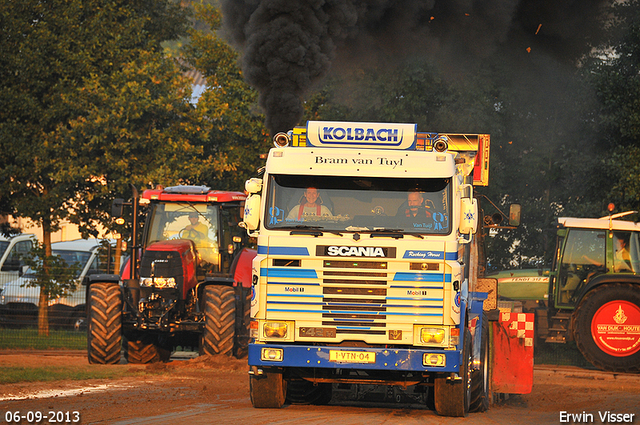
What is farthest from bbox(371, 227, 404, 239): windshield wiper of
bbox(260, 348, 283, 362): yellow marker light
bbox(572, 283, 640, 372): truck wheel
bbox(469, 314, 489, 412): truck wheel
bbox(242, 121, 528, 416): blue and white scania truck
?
bbox(572, 283, 640, 372): truck wheel

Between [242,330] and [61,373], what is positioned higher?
[242,330]

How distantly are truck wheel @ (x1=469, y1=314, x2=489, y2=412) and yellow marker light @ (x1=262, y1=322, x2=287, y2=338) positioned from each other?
2780 mm

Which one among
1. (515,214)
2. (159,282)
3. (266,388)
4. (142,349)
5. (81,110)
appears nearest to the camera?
(266,388)

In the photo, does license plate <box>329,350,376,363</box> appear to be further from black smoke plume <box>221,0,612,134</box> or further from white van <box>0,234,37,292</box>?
white van <box>0,234,37,292</box>

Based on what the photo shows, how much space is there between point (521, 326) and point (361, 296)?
3555 mm

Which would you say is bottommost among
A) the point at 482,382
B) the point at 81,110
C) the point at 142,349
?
the point at 142,349

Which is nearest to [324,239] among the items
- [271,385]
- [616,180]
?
[271,385]

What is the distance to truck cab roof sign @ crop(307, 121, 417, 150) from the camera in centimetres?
986

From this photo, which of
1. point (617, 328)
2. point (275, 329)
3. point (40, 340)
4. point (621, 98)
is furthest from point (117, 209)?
point (621, 98)

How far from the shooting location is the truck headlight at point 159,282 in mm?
14797

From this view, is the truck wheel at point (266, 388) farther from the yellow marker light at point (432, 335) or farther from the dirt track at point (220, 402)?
the yellow marker light at point (432, 335)

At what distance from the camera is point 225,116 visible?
2348 centimetres

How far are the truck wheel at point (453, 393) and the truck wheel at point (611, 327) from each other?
7.70 meters

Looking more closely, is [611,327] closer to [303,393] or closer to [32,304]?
[303,393]
